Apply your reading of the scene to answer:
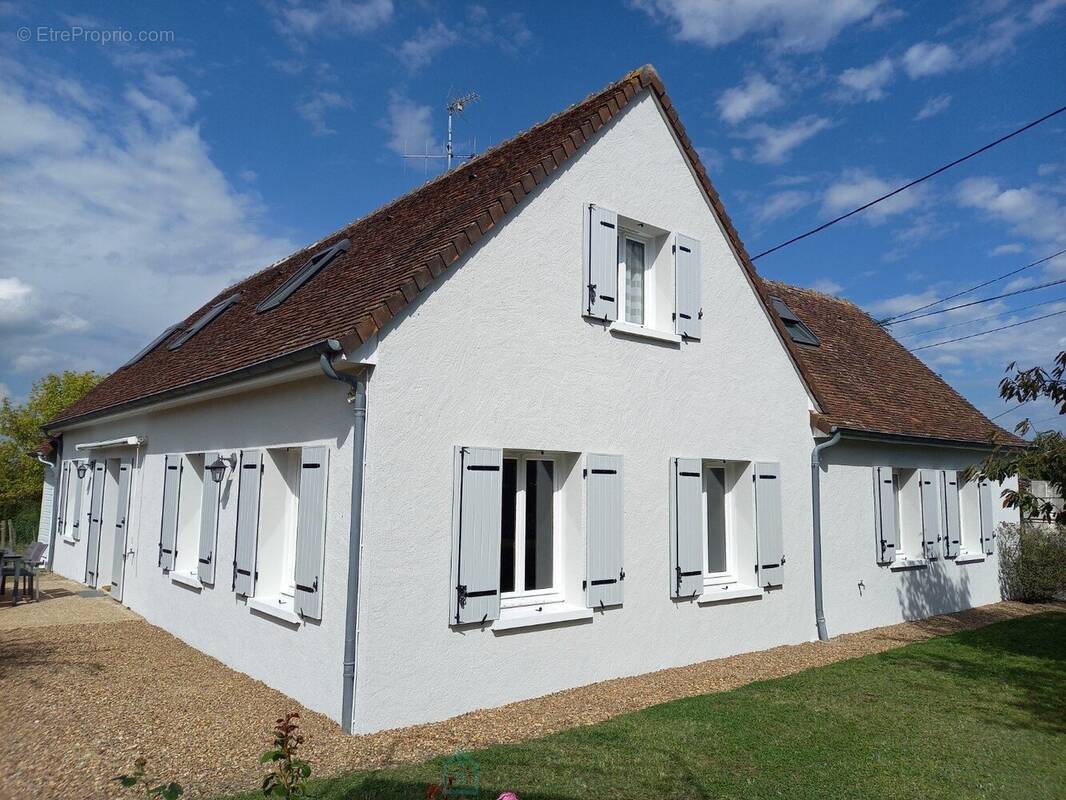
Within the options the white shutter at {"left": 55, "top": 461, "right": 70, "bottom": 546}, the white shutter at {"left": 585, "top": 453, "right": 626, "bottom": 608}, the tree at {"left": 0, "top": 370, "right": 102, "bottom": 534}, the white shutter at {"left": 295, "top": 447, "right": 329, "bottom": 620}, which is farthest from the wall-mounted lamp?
the tree at {"left": 0, "top": 370, "right": 102, "bottom": 534}

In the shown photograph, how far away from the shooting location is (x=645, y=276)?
925cm

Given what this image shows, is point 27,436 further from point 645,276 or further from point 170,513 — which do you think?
point 645,276

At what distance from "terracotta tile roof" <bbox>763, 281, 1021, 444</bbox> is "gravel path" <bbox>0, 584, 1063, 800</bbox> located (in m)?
3.79

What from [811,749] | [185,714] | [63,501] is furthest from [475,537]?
[63,501]

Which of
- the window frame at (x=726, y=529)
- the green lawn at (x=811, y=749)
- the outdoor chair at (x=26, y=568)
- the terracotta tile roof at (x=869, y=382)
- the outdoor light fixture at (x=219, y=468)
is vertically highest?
the terracotta tile roof at (x=869, y=382)

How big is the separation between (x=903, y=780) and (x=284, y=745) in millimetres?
4440

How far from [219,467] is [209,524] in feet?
2.54

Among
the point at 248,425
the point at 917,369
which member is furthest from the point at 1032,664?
the point at 248,425

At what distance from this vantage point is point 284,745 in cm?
301

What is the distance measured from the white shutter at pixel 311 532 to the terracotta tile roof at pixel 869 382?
23.4ft

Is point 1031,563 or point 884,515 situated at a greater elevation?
point 884,515

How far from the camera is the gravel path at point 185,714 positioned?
17.2 ft

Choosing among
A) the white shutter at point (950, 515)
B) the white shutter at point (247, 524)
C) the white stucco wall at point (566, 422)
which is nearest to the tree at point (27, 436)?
the white shutter at point (247, 524)

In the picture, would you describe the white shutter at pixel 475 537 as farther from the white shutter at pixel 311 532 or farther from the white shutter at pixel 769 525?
the white shutter at pixel 769 525
